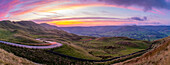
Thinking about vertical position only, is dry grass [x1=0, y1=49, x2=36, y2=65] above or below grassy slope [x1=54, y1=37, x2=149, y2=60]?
above

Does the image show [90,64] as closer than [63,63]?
No

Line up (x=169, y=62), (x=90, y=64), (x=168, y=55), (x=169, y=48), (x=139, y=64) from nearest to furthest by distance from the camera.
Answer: (x=169, y=62) < (x=168, y=55) < (x=169, y=48) < (x=139, y=64) < (x=90, y=64)

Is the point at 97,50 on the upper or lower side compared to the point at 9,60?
lower

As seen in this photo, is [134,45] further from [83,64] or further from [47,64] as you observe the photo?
[47,64]

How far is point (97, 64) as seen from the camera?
142ft

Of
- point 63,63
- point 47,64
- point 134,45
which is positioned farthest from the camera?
point 134,45

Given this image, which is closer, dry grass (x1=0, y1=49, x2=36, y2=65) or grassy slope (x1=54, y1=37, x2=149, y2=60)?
dry grass (x1=0, y1=49, x2=36, y2=65)

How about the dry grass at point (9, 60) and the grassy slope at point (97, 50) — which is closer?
the dry grass at point (9, 60)

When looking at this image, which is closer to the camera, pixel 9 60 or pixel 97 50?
pixel 9 60

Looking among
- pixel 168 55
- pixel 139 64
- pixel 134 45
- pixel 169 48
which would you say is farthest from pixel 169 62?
pixel 134 45

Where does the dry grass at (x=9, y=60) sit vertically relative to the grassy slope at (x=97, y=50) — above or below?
above

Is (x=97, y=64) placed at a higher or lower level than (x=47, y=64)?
lower

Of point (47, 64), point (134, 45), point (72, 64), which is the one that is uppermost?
point (47, 64)

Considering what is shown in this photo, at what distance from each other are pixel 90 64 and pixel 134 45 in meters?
79.6
